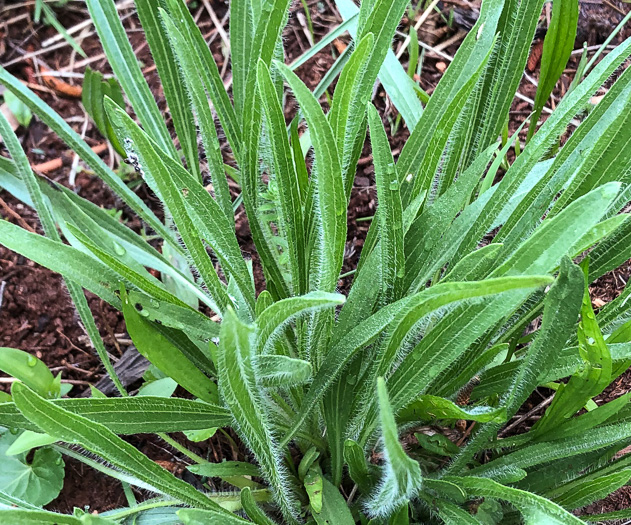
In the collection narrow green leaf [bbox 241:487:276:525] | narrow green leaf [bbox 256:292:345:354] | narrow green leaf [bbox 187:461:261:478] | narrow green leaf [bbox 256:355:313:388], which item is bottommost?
narrow green leaf [bbox 187:461:261:478]

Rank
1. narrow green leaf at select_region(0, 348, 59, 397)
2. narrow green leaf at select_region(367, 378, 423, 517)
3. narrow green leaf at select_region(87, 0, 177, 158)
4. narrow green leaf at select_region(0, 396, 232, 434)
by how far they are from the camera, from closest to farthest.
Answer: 1. narrow green leaf at select_region(367, 378, 423, 517)
2. narrow green leaf at select_region(0, 396, 232, 434)
3. narrow green leaf at select_region(0, 348, 59, 397)
4. narrow green leaf at select_region(87, 0, 177, 158)

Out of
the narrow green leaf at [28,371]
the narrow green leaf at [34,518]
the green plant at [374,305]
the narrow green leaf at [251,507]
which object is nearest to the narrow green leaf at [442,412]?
the green plant at [374,305]

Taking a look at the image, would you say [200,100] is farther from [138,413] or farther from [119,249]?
[138,413]

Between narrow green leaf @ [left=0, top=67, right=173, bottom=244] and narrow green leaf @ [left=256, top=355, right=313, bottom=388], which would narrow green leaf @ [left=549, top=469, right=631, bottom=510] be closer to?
narrow green leaf @ [left=256, top=355, right=313, bottom=388]

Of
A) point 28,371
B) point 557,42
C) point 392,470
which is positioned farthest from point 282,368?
point 557,42

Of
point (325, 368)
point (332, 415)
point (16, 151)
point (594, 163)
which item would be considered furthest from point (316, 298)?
point (16, 151)

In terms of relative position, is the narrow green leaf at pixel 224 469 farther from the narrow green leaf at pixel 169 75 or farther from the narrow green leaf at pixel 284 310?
the narrow green leaf at pixel 169 75

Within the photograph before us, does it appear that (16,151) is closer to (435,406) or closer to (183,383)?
(183,383)

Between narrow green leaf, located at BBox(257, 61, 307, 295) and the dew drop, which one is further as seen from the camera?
the dew drop

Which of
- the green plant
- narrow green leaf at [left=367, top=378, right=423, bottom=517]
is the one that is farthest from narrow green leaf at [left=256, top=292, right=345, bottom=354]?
narrow green leaf at [left=367, top=378, right=423, bottom=517]
